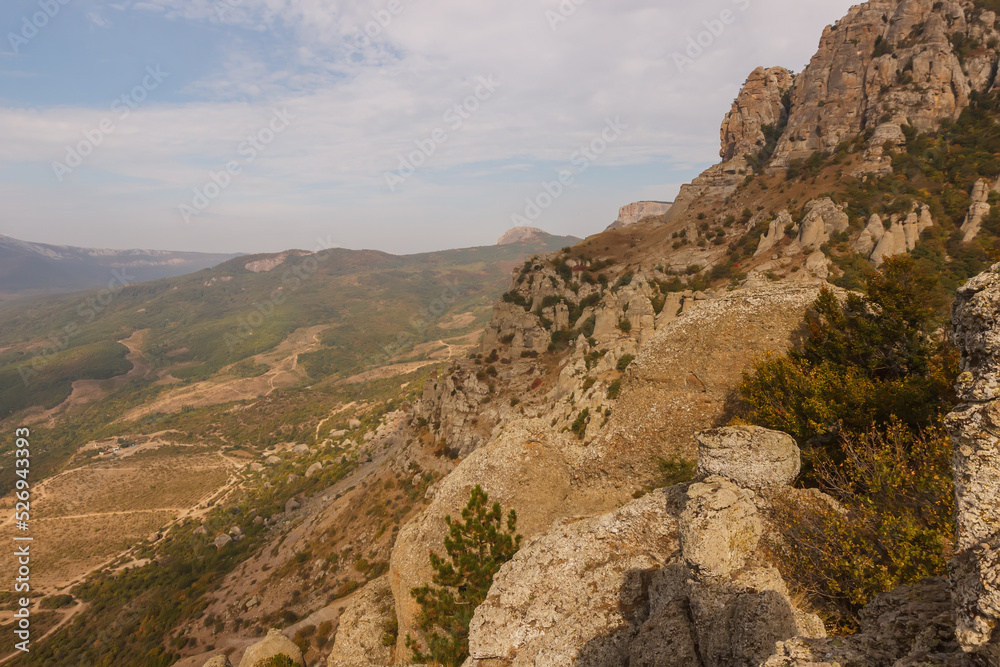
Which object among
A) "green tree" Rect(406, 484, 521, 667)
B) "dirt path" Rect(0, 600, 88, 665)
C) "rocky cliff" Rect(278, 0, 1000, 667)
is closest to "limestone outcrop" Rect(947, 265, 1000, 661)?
"rocky cliff" Rect(278, 0, 1000, 667)

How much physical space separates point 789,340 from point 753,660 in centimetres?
1298

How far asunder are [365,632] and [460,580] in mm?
6199

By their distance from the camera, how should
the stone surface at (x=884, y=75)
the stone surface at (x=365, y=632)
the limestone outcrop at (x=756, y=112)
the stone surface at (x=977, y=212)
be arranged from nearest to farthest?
1. the stone surface at (x=365, y=632)
2. the stone surface at (x=977, y=212)
3. the stone surface at (x=884, y=75)
4. the limestone outcrop at (x=756, y=112)

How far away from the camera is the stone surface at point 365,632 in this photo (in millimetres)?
16167

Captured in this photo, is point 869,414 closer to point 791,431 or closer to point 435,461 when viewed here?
point 791,431

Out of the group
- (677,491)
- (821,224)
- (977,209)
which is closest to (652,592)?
(677,491)

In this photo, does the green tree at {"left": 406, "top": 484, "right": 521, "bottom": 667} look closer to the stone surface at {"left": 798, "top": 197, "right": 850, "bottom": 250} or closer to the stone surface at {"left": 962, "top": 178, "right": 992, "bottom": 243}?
the stone surface at {"left": 798, "top": 197, "right": 850, "bottom": 250}

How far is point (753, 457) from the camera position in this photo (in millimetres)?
10156

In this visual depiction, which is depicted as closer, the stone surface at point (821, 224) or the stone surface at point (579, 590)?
the stone surface at point (579, 590)

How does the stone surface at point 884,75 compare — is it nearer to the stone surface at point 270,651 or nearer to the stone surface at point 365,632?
the stone surface at point 365,632

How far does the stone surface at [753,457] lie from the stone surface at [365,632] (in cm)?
1505

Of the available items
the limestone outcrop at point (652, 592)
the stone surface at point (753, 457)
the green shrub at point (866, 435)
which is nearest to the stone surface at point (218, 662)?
the limestone outcrop at point (652, 592)

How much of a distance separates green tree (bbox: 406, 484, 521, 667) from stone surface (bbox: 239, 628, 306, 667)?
1002 cm

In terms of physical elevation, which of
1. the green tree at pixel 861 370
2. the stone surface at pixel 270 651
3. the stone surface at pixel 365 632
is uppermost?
the green tree at pixel 861 370
